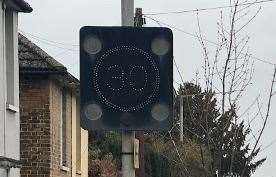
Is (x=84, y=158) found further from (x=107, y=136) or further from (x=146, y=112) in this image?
(x=146, y=112)

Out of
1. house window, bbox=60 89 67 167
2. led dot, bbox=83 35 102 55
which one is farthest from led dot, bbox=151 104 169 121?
house window, bbox=60 89 67 167

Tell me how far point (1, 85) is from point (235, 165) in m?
6.46

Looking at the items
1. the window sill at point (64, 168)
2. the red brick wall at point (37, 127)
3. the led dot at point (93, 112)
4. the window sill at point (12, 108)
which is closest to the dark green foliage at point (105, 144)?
the window sill at point (64, 168)

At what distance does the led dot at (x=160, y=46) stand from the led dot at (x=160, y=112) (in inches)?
14.5

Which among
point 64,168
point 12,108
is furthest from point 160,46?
point 64,168

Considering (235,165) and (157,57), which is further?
(235,165)

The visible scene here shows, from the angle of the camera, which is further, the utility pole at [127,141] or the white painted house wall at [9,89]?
the white painted house wall at [9,89]

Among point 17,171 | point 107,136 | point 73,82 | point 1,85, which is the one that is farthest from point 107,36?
point 107,136

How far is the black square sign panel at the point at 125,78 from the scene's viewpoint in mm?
5719

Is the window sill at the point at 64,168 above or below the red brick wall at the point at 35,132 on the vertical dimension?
below

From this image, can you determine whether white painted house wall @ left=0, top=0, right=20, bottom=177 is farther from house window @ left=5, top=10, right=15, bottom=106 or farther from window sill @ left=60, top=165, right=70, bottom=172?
window sill @ left=60, top=165, right=70, bottom=172

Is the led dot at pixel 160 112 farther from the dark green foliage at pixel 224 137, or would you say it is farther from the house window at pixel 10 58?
the house window at pixel 10 58

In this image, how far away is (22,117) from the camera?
1817 centimetres

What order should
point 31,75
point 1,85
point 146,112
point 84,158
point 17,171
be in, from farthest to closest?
point 84,158 → point 31,75 → point 17,171 → point 1,85 → point 146,112
